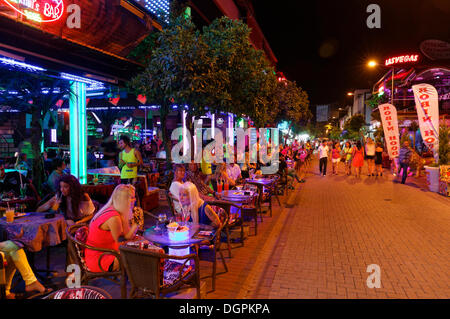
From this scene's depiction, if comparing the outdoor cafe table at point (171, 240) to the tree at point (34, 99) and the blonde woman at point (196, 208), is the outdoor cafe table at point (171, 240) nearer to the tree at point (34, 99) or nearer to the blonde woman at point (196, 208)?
the blonde woman at point (196, 208)

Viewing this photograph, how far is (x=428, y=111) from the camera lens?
453 inches

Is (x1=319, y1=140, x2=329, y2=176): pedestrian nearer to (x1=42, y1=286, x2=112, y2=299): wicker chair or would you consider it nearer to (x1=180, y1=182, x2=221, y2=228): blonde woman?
(x1=180, y1=182, x2=221, y2=228): blonde woman

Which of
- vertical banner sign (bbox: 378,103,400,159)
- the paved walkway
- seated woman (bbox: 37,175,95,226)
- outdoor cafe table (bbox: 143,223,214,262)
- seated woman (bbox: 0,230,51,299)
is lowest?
the paved walkway

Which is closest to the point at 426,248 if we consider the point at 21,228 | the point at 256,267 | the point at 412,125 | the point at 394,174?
the point at 256,267

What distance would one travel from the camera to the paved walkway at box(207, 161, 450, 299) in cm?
407

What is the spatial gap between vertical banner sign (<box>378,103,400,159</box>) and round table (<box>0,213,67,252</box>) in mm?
13386

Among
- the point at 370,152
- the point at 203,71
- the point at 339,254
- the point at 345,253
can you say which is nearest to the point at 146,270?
the point at 339,254

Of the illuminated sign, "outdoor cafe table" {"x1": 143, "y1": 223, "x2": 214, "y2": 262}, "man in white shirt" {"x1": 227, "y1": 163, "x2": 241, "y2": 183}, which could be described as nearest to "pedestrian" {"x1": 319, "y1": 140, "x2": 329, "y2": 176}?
"man in white shirt" {"x1": 227, "y1": 163, "x2": 241, "y2": 183}

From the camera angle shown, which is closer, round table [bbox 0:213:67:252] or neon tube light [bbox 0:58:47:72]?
round table [bbox 0:213:67:252]

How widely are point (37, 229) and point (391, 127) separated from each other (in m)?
13.9

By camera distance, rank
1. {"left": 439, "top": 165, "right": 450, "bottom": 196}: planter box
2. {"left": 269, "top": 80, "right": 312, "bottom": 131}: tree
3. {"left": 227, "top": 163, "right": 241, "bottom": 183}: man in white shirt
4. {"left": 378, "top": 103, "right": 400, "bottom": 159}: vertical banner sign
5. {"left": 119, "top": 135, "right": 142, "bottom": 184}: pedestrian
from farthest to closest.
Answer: {"left": 269, "top": 80, "right": 312, "bottom": 131}: tree < {"left": 378, "top": 103, "right": 400, "bottom": 159}: vertical banner sign < {"left": 439, "top": 165, "right": 450, "bottom": 196}: planter box < {"left": 227, "top": 163, "right": 241, "bottom": 183}: man in white shirt < {"left": 119, "top": 135, "right": 142, "bottom": 184}: pedestrian

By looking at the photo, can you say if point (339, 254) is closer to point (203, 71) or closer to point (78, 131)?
point (203, 71)
